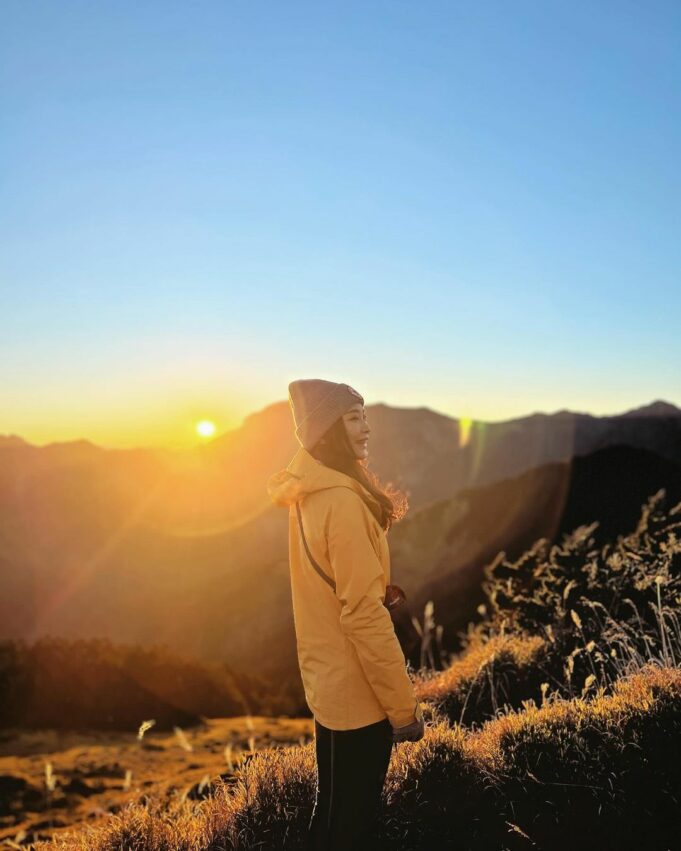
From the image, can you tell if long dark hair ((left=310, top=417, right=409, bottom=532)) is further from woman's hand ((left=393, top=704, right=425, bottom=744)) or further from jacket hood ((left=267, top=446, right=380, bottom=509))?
woman's hand ((left=393, top=704, right=425, bottom=744))

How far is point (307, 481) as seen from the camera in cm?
266

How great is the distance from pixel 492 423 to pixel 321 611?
71.3 metres

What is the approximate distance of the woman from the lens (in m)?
2.51

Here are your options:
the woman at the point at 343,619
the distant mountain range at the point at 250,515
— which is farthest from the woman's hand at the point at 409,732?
the distant mountain range at the point at 250,515

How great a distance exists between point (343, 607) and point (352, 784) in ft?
2.40

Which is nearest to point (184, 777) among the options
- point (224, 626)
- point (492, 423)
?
point (224, 626)

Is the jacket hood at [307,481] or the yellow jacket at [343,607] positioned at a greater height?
the jacket hood at [307,481]

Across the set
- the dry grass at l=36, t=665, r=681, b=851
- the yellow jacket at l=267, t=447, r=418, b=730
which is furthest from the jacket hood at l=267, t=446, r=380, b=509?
the dry grass at l=36, t=665, r=681, b=851

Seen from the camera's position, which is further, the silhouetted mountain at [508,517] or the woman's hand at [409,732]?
the silhouetted mountain at [508,517]

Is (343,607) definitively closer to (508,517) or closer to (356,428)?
(356,428)

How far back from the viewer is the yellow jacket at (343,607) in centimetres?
250

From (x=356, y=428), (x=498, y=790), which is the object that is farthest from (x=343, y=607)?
(x=498, y=790)

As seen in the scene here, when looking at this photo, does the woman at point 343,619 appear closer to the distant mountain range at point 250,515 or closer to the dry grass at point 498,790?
the dry grass at point 498,790

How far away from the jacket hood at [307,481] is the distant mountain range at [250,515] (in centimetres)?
1829
